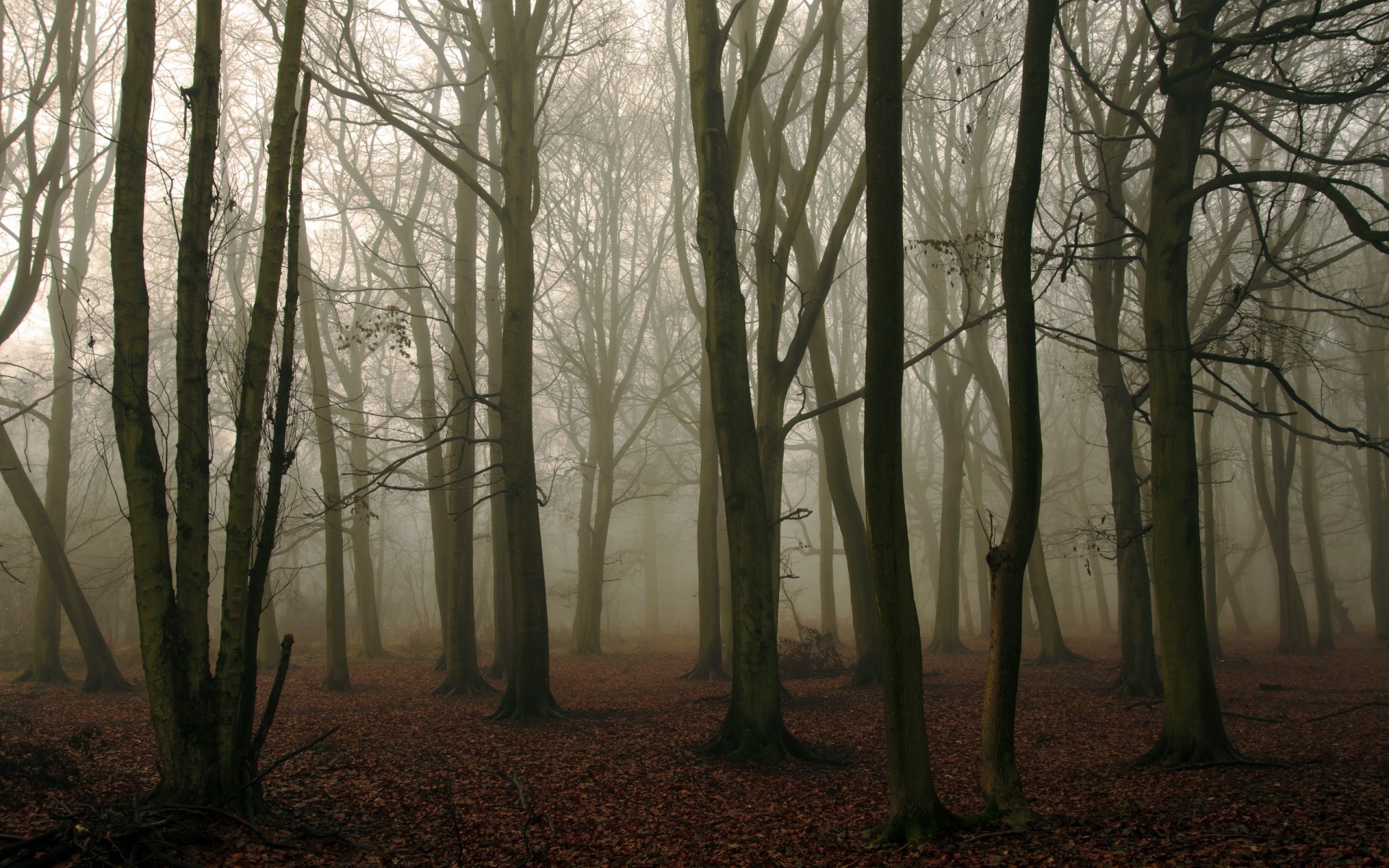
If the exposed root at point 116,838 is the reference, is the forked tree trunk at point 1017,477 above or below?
above

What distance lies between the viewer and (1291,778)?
608cm

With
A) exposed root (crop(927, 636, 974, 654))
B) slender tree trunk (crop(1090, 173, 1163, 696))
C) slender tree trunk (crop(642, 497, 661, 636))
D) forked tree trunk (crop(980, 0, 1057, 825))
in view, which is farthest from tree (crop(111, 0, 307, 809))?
slender tree trunk (crop(642, 497, 661, 636))

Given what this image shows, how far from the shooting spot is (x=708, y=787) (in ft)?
21.6

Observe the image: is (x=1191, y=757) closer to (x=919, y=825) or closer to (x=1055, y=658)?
(x=919, y=825)

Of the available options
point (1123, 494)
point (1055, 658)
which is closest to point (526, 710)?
point (1123, 494)

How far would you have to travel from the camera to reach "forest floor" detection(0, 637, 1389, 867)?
15.6 feet

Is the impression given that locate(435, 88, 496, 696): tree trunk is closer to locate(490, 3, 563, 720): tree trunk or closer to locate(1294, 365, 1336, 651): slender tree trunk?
locate(490, 3, 563, 720): tree trunk

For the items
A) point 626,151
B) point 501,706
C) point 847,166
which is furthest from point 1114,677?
point 626,151

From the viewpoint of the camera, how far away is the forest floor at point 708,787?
4.74m

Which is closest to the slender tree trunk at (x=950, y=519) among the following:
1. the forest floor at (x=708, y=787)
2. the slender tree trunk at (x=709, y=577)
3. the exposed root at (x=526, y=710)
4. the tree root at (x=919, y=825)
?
the slender tree trunk at (x=709, y=577)

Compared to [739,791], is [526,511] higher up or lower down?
higher up

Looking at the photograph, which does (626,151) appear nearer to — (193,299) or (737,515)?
(737,515)

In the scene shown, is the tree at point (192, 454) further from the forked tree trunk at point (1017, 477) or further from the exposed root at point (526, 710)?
the forked tree trunk at point (1017, 477)

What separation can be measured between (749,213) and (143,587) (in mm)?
17418
